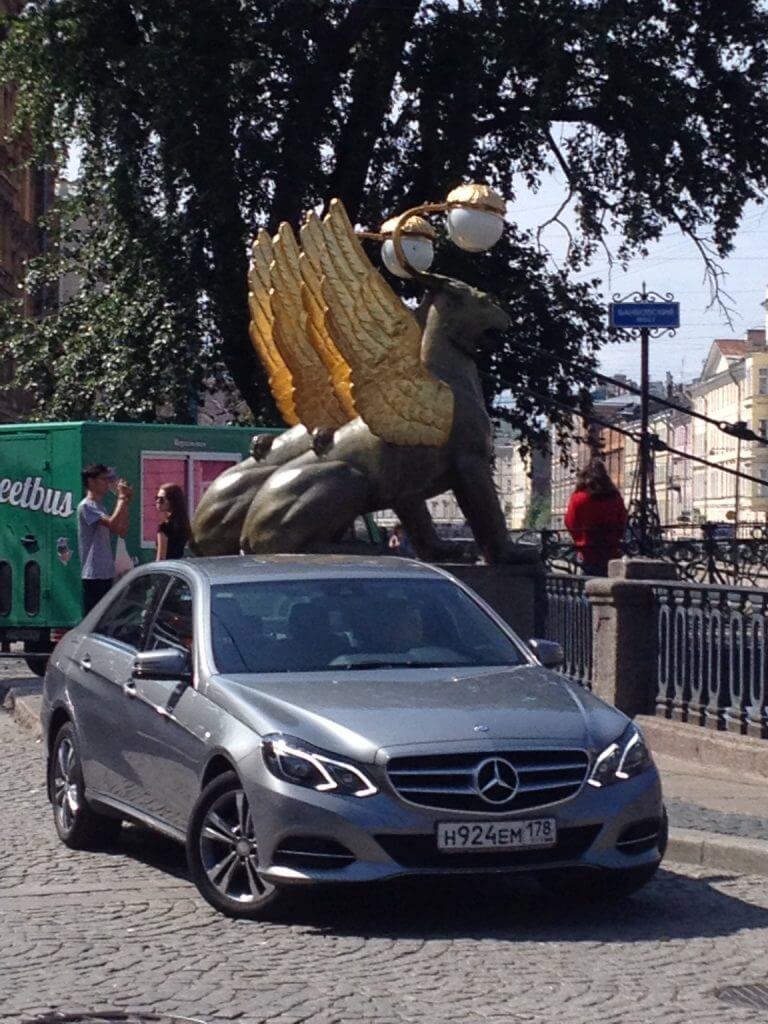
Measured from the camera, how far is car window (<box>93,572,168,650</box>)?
9.12 m

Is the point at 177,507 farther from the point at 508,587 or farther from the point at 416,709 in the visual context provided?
the point at 416,709

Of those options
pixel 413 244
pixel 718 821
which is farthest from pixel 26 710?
pixel 718 821

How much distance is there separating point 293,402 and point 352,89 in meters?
14.0

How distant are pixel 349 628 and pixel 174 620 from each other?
844mm

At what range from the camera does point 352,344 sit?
1341cm

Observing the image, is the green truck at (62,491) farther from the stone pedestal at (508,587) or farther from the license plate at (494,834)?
the license plate at (494,834)

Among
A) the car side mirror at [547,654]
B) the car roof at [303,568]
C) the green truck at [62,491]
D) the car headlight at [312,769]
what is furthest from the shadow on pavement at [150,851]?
the green truck at [62,491]

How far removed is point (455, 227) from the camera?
13.9 metres

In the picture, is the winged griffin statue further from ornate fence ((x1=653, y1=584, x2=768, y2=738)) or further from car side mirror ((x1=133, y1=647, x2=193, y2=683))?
car side mirror ((x1=133, y1=647, x2=193, y2=683))

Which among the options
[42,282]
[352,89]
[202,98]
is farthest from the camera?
[42,282]

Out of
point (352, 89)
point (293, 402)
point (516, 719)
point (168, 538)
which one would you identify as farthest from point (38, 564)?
point (516, 719)

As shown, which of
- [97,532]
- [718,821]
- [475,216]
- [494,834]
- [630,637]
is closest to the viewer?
[494,834]

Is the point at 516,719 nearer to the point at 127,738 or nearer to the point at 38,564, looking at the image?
the point at 127,738

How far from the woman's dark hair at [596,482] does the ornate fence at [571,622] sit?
195cm
